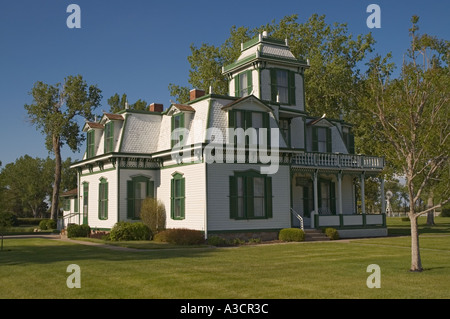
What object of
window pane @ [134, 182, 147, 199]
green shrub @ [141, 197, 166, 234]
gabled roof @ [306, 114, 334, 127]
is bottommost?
green shrub @ [141, 197, 166, 234]

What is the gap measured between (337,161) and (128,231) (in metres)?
14.5

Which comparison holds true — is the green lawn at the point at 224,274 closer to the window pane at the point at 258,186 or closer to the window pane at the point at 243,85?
the window pane at the point at 258,186

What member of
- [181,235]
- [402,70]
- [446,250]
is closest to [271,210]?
[181,235]

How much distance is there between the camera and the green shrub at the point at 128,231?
2784 centimetres

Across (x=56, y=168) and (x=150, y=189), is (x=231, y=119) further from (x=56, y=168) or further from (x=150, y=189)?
(x=56, y=168)

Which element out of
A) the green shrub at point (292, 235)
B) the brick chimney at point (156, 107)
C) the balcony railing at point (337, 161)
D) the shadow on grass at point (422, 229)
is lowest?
the shadow on grass at point (422, 229)

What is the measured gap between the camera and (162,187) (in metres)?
Answer: 30.7

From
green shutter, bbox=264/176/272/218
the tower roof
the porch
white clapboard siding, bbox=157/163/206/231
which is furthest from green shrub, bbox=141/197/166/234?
the tower roof

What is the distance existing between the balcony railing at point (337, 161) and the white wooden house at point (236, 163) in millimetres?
69

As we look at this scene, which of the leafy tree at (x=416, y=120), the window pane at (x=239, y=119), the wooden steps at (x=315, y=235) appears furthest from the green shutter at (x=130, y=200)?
the leafy tree at (x=416, y=120)

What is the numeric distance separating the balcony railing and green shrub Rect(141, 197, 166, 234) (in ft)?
28.8

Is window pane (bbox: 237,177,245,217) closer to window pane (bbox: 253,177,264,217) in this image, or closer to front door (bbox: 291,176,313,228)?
window pane (bbox: 253,177,264,217)

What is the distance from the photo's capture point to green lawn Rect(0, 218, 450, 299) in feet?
37.3

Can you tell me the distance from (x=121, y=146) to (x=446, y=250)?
1908cm
